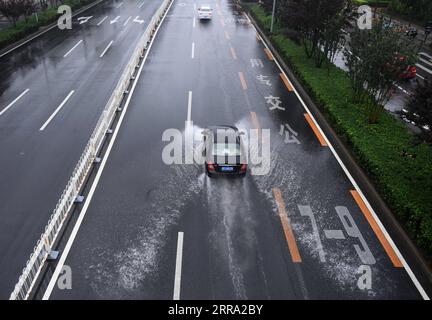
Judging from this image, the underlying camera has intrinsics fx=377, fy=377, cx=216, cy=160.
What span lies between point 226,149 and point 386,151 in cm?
645

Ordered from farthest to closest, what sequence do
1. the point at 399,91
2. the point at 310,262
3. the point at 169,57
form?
the point at 169,57 → the point at 399,91 → the point at 310,262

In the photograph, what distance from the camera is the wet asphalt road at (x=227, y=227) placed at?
33.8 ft

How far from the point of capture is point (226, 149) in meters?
14.5

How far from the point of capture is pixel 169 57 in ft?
94.8

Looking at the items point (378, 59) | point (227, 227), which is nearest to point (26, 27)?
point (378, 59)

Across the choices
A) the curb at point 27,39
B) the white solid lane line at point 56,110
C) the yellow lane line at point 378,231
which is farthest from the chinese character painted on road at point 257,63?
the curb at point 27,39

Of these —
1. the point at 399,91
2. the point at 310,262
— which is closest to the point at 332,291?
the point at 310,262

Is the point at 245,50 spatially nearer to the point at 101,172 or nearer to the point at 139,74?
the point at 139,74

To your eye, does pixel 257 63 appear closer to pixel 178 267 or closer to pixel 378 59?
pixel 378 59

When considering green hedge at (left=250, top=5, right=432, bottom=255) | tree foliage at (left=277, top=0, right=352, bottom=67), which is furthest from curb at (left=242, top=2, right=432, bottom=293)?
tree foliage at (left=277, top=0, right=352, bottom=67)

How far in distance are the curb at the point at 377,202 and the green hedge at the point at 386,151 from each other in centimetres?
24

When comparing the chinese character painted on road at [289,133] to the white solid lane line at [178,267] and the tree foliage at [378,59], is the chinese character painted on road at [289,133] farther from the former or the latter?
the white solid lane line at [178,267]

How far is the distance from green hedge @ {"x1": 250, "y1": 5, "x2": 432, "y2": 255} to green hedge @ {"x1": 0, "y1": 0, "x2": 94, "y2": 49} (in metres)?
23.5
